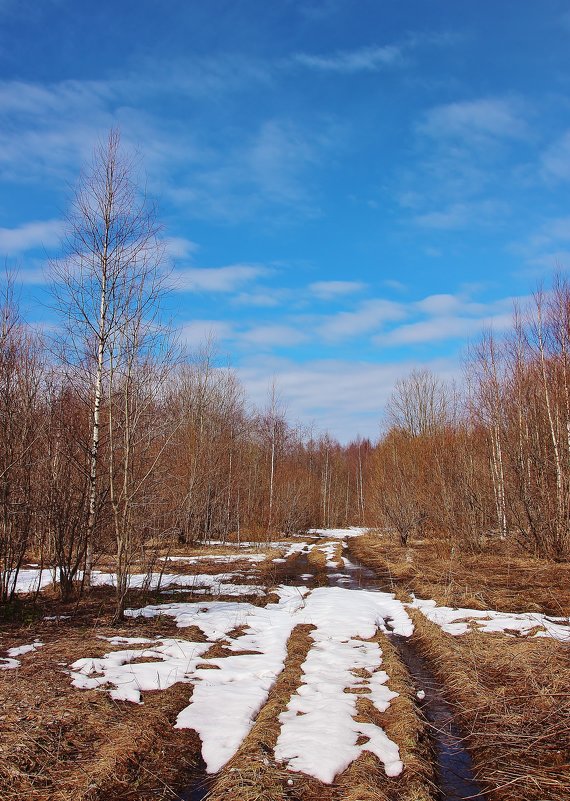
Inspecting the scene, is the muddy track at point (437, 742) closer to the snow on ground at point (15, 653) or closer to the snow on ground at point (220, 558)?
the snow on ground at point (15, 653)

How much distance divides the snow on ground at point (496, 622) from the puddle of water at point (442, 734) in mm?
843

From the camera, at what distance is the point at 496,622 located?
320 inches

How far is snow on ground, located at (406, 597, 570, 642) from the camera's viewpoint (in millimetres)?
7300

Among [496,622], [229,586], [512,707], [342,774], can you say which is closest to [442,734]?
[512,707]

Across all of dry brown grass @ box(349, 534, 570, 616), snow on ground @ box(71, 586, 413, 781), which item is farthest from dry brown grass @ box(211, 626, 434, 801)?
dry brown grass @ box(349, 534, 570, 616)

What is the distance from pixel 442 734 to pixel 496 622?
379 centimetres

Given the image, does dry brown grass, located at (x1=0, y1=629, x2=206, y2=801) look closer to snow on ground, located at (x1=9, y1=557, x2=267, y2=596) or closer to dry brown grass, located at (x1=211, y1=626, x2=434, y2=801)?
dry brown grass, located at (x1=211, y1=626, x2=434, y2=801)

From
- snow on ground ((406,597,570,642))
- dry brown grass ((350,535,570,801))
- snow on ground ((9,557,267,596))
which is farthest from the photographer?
snow on ground ((9,557,267,596))

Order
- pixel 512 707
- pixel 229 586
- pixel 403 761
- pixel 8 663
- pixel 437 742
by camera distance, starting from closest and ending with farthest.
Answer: pixel 403 761 → pixel 437 742 → pixel 512 707 → pixel 8 663 → pixel 229 586

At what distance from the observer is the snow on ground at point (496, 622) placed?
730cm

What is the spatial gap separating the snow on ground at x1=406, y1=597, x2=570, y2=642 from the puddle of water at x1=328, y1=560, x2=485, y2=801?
0.84m

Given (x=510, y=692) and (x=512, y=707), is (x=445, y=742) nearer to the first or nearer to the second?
(x=512, y=707)

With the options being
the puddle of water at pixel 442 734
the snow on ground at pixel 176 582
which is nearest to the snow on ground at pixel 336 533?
the snow on ground at pixel 176 582

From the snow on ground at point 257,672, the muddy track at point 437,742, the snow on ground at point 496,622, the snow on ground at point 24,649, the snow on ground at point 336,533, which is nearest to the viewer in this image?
the muddy track at point 437,742
